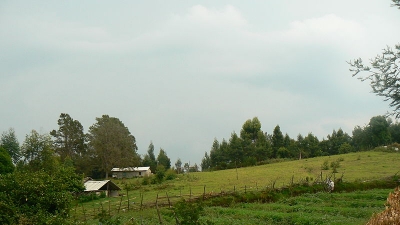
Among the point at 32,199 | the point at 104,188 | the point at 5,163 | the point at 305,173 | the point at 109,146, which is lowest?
the point at 104,188

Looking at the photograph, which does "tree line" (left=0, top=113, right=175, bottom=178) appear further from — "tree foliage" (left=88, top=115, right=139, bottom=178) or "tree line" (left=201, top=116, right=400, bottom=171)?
"tree line" (left=201, top=116, right=400, bottom=171)

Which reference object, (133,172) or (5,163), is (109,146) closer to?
(133,172)

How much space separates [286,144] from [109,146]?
41.1 meters

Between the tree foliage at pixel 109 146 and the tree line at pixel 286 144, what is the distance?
62.7 feet

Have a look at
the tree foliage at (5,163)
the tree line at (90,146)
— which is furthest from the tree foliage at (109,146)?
the tree foliage at (5,163)

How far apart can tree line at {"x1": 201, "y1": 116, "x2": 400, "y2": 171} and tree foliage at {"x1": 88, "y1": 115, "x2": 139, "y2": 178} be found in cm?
1912

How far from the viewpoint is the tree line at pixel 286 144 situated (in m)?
72.0

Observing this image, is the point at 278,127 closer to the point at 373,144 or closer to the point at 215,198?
the point at 373,144

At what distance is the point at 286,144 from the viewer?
8162 centimetres

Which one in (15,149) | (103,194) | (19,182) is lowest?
(103,194)

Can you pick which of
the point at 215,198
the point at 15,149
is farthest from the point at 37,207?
the point at 15,149

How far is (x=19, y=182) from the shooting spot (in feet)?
47.2

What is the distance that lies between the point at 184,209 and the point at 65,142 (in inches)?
2720

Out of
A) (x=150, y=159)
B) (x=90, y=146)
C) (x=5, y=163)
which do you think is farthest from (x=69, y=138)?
→ (x=5, y=163)
